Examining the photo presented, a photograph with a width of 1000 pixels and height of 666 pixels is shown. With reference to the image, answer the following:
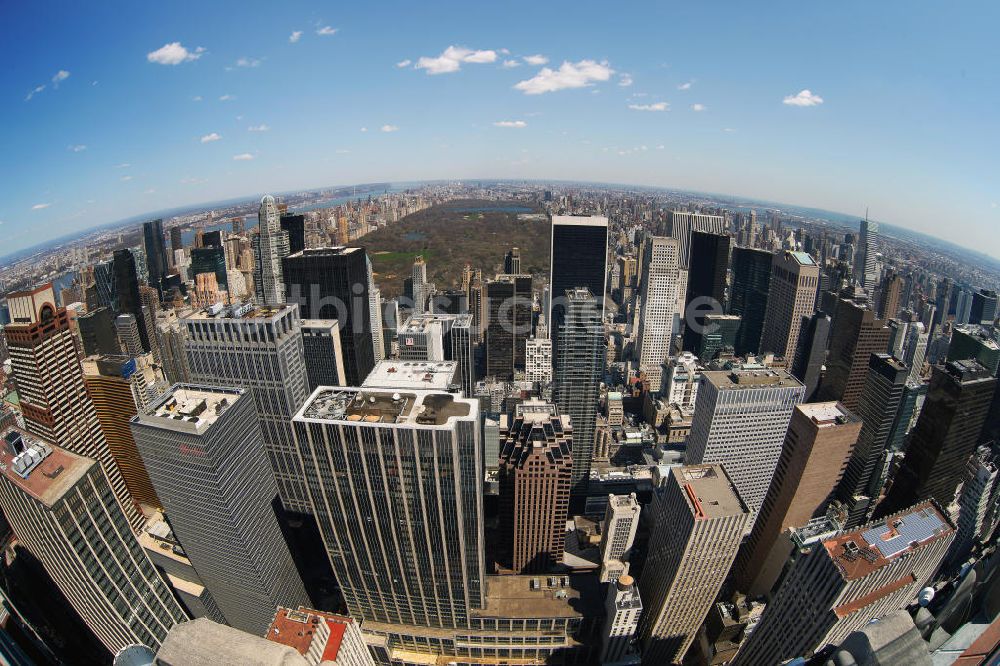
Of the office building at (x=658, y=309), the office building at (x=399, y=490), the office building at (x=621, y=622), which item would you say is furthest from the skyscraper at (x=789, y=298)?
the office building at (x=399, y=490)

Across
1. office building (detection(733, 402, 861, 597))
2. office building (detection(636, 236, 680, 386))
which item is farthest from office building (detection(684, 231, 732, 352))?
office building (detection(733, 402, 861, 597))

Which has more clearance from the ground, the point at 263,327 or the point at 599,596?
the point at 263,327

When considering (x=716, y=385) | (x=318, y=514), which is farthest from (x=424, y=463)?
(x=716, y=385)

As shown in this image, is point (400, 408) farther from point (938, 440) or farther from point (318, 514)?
point (938, 440)

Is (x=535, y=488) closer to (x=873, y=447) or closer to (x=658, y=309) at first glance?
(x=873, y=447)

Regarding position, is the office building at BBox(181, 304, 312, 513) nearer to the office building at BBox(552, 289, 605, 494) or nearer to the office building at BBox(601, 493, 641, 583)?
the office building at BBox(601, 493, 641, 583)

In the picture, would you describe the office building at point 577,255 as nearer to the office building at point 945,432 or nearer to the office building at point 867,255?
the office building at point 945,432
